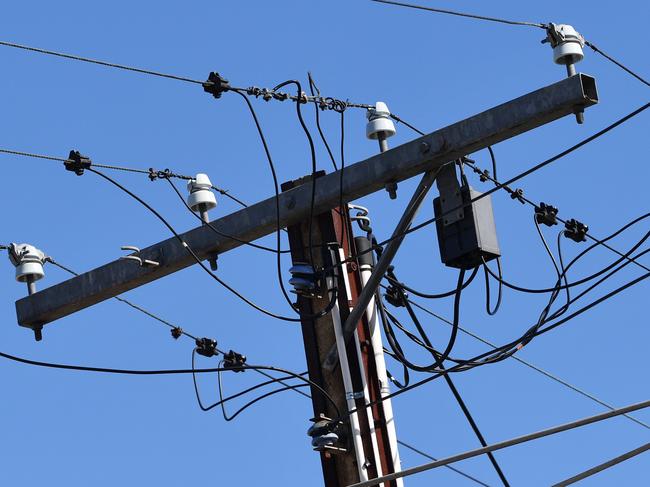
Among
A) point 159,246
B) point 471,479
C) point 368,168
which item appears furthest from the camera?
point 471,479

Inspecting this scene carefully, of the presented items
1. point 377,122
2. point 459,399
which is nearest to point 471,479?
point 459,399

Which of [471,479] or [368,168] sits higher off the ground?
[368,168]

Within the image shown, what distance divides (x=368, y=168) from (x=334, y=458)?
5.89 ft

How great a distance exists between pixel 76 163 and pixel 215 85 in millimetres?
1204

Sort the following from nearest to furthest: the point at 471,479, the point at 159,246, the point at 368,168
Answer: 1. the point at 368,168
2. the point at 159,246
3. the point at 471,479

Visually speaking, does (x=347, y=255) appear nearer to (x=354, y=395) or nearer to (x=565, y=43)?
(x=354, y=395)

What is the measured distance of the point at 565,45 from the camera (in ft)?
32.7

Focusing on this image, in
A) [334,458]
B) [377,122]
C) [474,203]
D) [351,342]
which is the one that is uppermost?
[377,122]

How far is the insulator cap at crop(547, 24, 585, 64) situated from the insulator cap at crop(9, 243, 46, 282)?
3.78 metres

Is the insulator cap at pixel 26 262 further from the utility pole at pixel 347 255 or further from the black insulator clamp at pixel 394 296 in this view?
the black insulator clamp at pixel 394 296

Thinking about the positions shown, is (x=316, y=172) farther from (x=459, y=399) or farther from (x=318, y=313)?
(x=459, y=399)

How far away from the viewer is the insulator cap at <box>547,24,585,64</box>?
9.95 metres

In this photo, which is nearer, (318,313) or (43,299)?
(318,313)

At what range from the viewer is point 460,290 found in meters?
10.5
